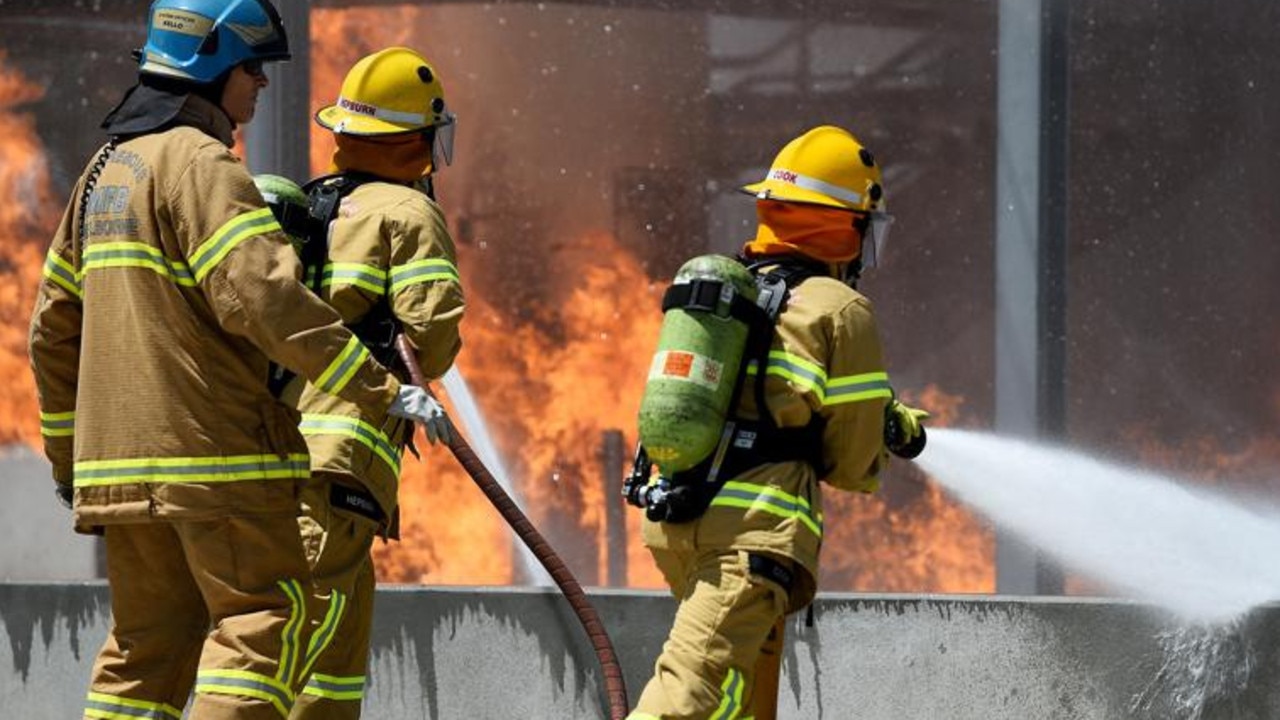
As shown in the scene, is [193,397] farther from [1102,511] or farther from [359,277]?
[1102,511]

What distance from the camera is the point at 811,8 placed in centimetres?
801

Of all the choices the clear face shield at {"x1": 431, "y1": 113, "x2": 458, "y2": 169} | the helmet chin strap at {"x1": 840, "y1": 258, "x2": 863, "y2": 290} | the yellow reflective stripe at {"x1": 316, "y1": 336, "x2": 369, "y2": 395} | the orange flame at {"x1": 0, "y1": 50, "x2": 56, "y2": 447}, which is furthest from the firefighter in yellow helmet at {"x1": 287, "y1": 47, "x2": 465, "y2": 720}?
the orange flame at {"x1": 0, "y1": 50, "x2": 56, "y2": 447}

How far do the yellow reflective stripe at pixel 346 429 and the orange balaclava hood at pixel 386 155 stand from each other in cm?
72

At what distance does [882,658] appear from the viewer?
6.24 meters

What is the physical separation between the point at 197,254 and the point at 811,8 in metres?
3.98

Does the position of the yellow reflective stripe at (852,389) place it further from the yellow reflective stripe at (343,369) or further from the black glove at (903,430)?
the yellow reflective stripe at (343,369)

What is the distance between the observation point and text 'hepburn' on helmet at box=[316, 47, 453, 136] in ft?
18.7

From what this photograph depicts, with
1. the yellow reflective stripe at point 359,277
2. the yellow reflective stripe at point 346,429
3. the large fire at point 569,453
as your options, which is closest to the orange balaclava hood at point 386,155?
the yellow reflective stripe at point 359,277

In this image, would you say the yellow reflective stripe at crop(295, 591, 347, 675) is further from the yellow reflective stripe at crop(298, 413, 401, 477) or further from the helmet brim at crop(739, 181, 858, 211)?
the helmet brim at crop(739, 181, 858, 211)

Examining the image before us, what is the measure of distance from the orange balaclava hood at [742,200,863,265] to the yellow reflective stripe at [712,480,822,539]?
0.62m

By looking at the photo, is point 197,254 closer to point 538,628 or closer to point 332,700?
point 332,700

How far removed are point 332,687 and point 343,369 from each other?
1.23m

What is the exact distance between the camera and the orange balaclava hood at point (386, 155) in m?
5.73

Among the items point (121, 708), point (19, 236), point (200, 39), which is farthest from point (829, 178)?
point (19, 236)
